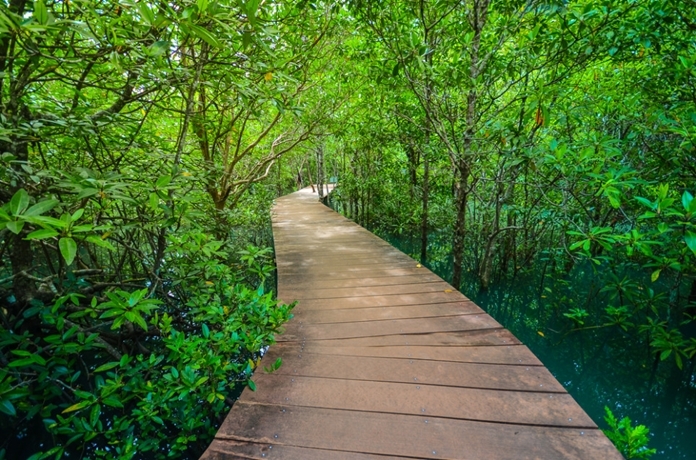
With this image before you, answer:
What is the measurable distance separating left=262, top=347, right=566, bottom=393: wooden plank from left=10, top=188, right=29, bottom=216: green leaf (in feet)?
4.49

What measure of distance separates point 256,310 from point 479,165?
3475mm

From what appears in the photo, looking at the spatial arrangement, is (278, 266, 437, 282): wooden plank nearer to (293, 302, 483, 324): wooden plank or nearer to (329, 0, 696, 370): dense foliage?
(293, 302, 483, 324): wooden plank

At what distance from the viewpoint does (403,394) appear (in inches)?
64.5

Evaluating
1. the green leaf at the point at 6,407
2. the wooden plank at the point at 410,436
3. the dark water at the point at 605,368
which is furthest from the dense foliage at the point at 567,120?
the green leaf at the point at 6,407

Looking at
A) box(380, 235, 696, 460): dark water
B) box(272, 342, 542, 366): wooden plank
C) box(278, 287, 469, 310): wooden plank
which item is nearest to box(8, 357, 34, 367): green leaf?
box(272, 342, 542, 366): wooden plank

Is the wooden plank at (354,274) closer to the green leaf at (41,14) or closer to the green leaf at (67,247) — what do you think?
the green leaf at (67,247)

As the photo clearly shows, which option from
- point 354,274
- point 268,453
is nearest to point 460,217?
point 354,274

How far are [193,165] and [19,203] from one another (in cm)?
246

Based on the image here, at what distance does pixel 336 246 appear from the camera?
4875 mm

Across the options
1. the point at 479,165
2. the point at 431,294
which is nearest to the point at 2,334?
the point at 431,294

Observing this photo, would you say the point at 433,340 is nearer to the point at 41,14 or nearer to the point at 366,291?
the point at 366,291

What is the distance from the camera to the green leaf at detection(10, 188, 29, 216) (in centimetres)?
95

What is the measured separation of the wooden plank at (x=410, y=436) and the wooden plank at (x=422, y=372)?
0.91 feet

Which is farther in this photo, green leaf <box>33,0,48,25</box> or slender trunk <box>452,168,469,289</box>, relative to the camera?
slender trunk <box>452,168,469,289</box>
